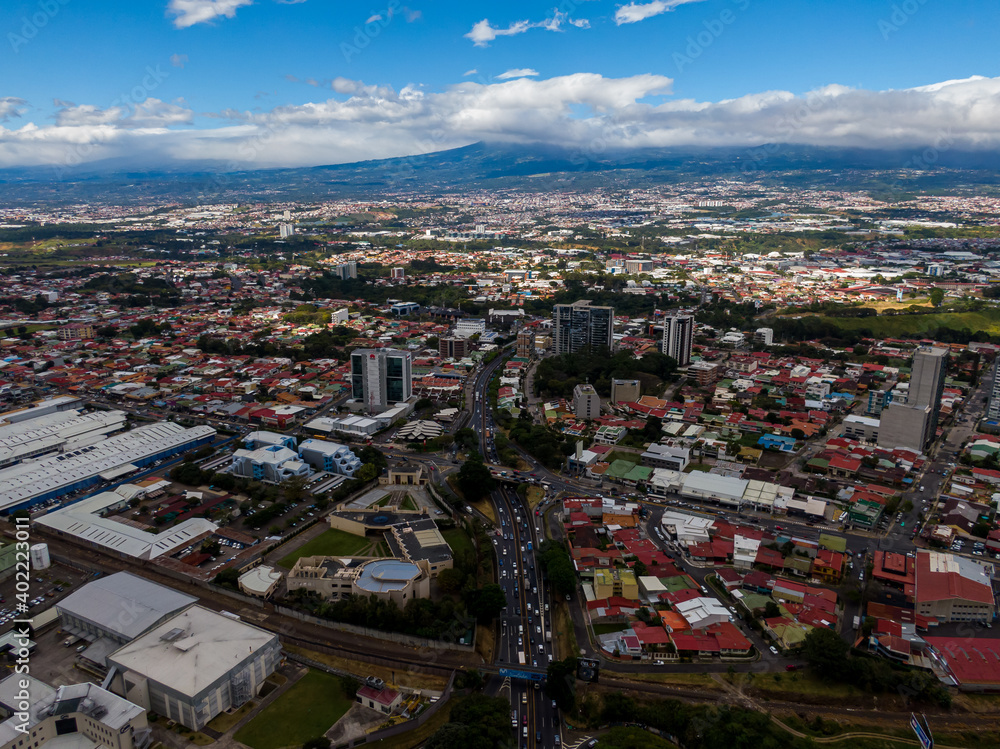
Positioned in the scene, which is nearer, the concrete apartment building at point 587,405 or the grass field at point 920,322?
the concrete apartment building at point 587,405

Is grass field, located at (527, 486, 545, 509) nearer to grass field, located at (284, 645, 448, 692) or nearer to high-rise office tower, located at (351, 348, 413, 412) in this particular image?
grass field, located at (284, 645, 448, 692)

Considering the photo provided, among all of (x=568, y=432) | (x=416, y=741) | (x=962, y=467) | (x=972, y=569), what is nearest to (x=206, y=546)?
(x=416, y=741)

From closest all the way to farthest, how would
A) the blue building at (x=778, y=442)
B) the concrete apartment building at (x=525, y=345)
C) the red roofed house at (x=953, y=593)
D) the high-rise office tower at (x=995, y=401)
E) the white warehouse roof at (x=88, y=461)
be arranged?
the red roofed house at (x=953, y=593)
the white warehouse roof at (x=88, y=461)
the blue building at (x=778, y=442)
the high-rise office tower at (x=995, y=401)
the concrete apartment building at (x=525, y=345)

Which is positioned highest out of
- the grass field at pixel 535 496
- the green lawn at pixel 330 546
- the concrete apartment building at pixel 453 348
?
the concrete apartment building at pixel 453 348

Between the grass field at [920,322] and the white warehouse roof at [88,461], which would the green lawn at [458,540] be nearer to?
the white warehouse roof at [88,461]

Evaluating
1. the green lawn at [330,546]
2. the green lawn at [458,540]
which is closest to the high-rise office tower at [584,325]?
the green lawn at [458,540]

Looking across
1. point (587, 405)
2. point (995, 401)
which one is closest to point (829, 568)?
point (587, 405)

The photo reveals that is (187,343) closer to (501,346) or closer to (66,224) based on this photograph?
(501,346)

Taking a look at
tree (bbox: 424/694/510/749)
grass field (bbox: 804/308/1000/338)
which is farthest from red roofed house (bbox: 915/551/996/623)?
grass field (bbox: 804/308/1000/338)
